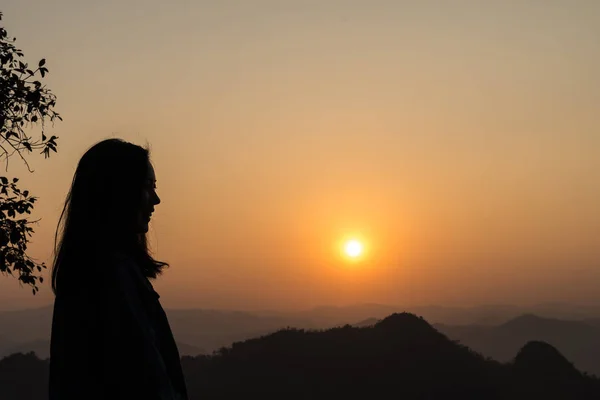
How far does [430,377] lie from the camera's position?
36875 millimetres

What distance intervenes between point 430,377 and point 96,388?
3474cm

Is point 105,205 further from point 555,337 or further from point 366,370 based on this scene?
point 555,337

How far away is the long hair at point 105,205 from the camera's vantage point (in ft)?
13.9

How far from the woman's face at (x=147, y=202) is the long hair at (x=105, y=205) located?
1.0 inches

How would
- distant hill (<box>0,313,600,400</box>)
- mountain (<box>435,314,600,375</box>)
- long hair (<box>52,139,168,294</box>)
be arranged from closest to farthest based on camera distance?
long hair (<box>52,139,168,294</box>) < distant hill (<box>0,313,600,400</box>) < mountain (<box>435,314,600,375</box>)

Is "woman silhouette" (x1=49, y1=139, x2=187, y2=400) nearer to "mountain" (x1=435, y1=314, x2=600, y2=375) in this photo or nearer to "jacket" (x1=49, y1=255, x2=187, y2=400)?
"jacket" (x1=49, y1=255, x2=187, y2=400)

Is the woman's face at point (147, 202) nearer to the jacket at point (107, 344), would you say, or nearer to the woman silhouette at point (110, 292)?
the woman silhouette at point (110, 292)

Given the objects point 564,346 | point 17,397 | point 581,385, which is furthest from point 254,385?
point 564,346

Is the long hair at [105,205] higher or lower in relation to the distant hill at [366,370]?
higher

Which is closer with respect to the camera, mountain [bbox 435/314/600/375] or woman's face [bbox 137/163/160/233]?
woman's face [bbox 137/163/160/233]

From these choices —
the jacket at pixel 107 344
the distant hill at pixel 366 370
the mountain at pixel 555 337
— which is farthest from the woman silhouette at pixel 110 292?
the mountain at pixel 555 337

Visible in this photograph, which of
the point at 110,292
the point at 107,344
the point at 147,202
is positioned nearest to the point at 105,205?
the point at 147,202

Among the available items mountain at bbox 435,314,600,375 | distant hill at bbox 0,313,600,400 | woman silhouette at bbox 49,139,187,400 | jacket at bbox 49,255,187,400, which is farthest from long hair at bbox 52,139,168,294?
mountain at bbox 435,314,600,375

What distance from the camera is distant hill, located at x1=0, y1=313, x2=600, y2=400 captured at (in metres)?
36.5
